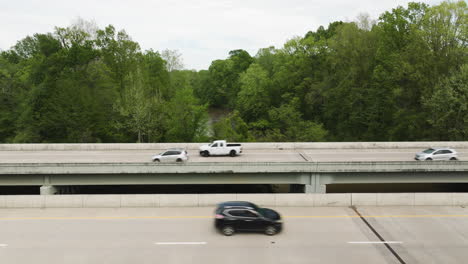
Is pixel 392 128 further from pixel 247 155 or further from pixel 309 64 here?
pixel 247 155

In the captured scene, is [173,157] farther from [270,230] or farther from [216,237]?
[270,230]

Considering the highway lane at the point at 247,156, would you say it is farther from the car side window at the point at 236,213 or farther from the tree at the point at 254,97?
the tree at the point at 254,97

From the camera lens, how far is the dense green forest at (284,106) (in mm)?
35969

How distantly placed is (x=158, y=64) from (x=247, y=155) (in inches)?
1162

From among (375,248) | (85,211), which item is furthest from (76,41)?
(375,248)

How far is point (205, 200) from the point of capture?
16953 millimetres

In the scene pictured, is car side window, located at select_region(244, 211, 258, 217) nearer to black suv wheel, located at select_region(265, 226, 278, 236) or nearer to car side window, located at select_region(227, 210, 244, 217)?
car side window, located at select_region(227, 210, 244, 217)

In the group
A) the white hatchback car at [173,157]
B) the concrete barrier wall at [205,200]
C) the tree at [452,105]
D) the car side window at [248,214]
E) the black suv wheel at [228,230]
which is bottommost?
the black suv wheel at [228,230]

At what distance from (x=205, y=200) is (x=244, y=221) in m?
4.04

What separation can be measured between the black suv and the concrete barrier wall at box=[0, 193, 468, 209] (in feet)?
10.9

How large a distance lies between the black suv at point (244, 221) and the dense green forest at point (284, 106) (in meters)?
29.3

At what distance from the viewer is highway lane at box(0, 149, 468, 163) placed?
79.2 feet

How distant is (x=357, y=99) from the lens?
141 feet

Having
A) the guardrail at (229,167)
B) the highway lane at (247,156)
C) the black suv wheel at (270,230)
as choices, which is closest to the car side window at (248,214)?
the black suv wheel at (270,230)
